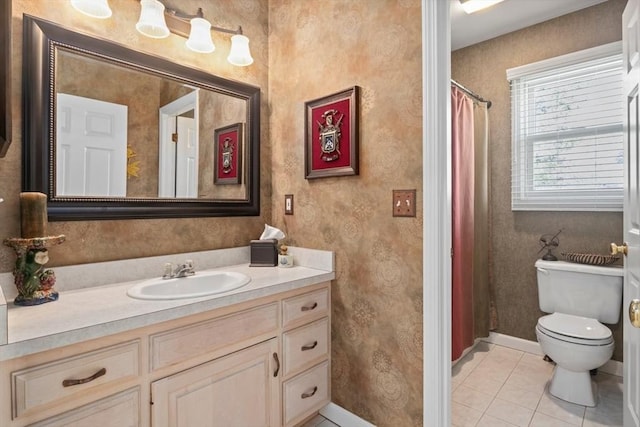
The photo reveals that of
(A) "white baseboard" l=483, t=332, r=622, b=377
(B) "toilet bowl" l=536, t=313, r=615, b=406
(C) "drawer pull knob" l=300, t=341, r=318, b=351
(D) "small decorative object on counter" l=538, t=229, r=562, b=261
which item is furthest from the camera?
(A) "white baseboard" l=483, t=332, r=622, b=377

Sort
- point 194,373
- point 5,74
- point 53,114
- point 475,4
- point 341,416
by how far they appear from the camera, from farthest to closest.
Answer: point 475,4 < point 341,416 < point 53,114 < point 194,373 < point 5,74

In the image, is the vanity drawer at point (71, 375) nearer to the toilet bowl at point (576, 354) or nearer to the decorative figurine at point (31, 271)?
the decorative figurine at point (31, 271)

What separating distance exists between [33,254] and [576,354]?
2765 mm

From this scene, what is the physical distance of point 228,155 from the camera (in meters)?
1.98

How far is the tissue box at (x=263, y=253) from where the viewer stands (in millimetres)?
1944

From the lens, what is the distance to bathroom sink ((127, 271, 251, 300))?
142 cm

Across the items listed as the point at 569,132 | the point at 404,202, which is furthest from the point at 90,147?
the point at 569,132

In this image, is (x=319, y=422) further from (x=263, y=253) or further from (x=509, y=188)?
(x=509, y=188)

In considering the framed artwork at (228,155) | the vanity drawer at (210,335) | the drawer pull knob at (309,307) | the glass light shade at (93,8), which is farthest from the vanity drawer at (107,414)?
the glass light shade at (93,8)

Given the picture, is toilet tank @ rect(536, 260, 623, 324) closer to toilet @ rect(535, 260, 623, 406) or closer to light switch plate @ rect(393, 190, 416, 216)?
toilet @ rect(535, 260, 623, 406)

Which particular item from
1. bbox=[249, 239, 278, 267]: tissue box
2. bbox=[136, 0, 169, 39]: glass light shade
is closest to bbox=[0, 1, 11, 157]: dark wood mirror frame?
bbox=[136, 0, 169, 39]: glass light shade

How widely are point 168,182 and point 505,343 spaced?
114 inches

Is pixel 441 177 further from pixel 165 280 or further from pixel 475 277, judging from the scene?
pixel 475 277

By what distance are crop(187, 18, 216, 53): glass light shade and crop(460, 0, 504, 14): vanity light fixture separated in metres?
1.80
